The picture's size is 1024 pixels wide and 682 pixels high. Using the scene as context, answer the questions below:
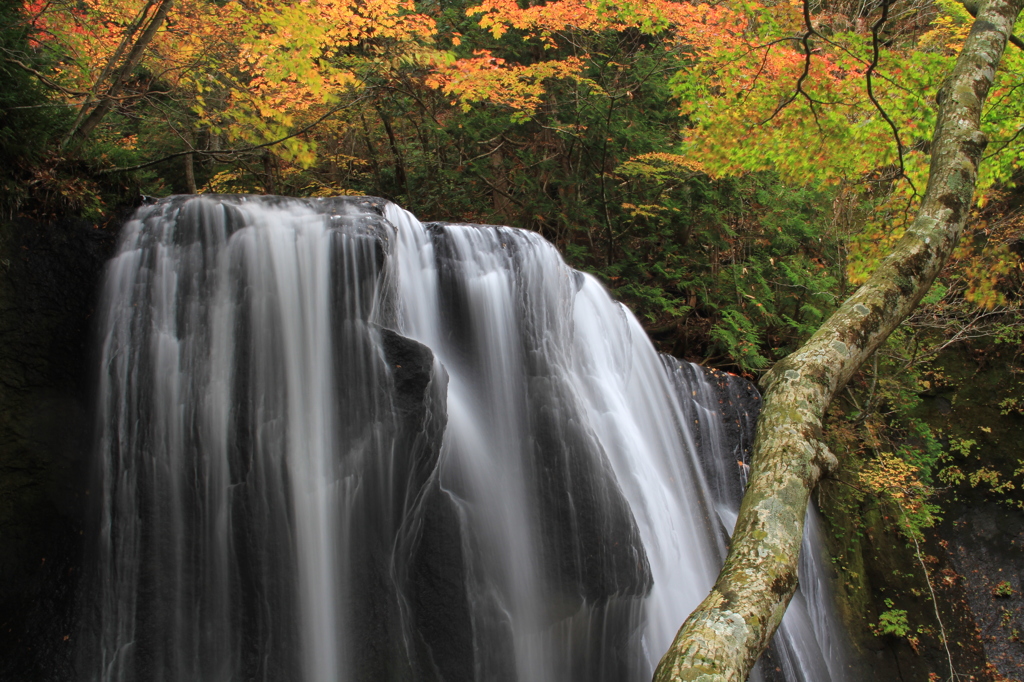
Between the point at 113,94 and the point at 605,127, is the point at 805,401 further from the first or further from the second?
the point at 605,127

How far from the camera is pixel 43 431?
444 centimetres

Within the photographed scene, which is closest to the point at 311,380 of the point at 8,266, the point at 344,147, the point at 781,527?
the point at 8,266

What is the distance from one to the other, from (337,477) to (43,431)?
82.9 inches

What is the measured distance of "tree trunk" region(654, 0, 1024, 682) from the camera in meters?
1.92

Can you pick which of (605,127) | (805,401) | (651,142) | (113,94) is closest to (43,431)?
(113,94)

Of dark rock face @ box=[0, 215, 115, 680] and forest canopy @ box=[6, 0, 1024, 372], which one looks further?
forest canopy @ box=[6, 0, 1024, 372]

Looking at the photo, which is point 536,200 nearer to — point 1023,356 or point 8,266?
point 8,266

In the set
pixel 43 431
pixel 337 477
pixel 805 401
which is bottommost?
pixel 805 401

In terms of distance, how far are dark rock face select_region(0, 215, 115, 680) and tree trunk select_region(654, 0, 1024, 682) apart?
14.2 feet

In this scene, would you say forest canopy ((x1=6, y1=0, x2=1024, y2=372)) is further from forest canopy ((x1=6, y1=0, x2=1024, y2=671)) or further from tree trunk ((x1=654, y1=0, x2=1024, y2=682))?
tree trunk ((x1=654, y1=0, x2=1024, y2=682))

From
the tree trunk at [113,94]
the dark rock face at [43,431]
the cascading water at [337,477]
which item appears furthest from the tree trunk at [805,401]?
the tree trunk at [113,94]

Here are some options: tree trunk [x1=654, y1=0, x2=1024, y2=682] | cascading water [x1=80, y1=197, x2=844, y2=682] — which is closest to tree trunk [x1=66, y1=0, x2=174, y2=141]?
cascading water [x1=80, y1=197, x2=844, y2=682]

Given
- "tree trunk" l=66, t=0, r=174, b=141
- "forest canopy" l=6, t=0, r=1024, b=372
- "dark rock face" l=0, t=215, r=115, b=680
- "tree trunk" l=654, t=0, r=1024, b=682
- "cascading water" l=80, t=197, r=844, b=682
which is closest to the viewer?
"tree trunk" l=654, t=0, r=1024, b=682

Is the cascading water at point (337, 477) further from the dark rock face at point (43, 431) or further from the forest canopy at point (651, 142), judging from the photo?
the forest canopy at point (651, 142)
